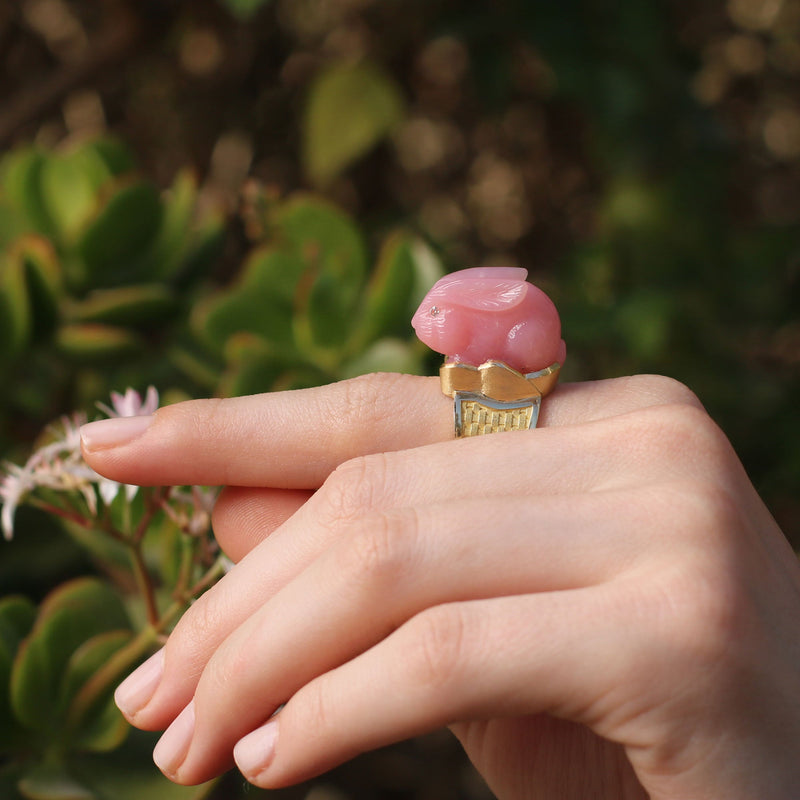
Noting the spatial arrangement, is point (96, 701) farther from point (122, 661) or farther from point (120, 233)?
point (120, 233)

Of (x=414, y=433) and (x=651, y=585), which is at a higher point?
(x=414, y=433)

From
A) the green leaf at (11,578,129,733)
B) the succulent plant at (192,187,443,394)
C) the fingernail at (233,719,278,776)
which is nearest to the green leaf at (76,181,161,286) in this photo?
the succulent plant at (192,187,443,394)

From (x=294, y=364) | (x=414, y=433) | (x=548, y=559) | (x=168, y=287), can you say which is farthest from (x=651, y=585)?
(x=168, y=287)

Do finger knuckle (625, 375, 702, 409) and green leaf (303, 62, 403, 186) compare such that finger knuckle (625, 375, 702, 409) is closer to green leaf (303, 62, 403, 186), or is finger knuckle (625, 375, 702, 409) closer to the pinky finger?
the pinky finger

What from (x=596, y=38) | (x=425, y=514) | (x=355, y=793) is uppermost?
(x=596, y=38)

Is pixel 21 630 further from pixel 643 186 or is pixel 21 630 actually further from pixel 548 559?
pixel 643 186

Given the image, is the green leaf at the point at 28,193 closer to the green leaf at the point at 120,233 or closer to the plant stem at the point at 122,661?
the green leaf at the point at 120,233
